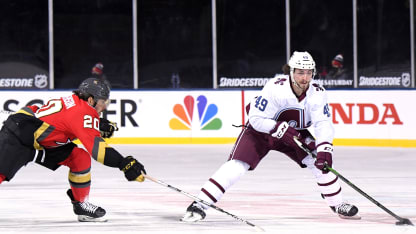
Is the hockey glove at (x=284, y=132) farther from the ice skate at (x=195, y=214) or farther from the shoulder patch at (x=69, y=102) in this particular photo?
the shoulder patch at (x=69, y=102)

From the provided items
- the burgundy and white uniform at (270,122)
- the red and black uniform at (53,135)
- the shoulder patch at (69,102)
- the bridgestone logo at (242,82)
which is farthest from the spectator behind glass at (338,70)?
the shoulder patch at (69,102)

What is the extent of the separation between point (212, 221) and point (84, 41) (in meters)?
10.9

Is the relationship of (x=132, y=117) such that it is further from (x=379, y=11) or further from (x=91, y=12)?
(x=379, y=11)

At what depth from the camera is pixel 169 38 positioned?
58.9 ft

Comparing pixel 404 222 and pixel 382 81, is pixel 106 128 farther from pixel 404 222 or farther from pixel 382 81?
pixel 382 81

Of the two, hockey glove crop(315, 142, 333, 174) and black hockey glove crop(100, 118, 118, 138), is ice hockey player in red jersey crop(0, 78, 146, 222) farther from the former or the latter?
hockey glove crop(315, 142, 333, 174)

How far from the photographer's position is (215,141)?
47.7ft

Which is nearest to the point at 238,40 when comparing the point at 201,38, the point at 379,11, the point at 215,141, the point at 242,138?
the point at 201,38

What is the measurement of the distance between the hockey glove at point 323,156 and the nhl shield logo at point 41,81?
35.9 feet

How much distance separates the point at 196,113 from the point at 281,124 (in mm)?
7563

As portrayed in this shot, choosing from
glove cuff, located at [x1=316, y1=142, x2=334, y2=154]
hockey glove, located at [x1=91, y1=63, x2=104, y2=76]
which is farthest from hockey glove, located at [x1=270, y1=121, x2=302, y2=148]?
hockey glove, located at [x1=91, y1=63, x2=104, y2=76]

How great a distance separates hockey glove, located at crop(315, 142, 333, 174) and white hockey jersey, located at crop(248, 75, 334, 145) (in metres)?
0.05

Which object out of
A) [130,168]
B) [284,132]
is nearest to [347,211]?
[284,132]

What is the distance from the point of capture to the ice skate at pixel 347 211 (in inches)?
293
